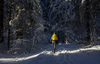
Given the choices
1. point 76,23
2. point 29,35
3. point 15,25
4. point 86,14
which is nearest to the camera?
point 15,25

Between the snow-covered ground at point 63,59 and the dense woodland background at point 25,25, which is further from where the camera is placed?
the dense woodland background at point 25,25

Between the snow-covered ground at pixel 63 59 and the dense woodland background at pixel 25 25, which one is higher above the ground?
the dense woodland background at pixel 25 25

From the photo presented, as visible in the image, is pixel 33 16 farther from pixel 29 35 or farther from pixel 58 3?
pixel 58 3

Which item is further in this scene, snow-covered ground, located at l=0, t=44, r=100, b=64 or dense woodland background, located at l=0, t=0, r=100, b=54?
dense woodland background, located at l=0, t=0, r=100, b=54

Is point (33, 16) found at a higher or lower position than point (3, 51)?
higher

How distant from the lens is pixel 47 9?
86.0 ft

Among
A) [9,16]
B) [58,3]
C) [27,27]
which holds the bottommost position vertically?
[27,27]

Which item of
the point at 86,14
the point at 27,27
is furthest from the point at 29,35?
the point at 86,14

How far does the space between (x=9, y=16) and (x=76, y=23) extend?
1070cm

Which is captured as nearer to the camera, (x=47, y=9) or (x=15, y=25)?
(x=15, y=25)

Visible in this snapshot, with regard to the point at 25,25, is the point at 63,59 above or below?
below

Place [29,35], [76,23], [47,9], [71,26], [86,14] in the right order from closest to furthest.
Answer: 1. [29,35]
2. [86,14]
3. [76,23]
4. [71,26]
5. [47,9]

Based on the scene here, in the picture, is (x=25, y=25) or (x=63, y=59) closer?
(x=63, y=59)

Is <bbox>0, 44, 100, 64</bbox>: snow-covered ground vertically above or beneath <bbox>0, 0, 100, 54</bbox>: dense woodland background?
beneath
